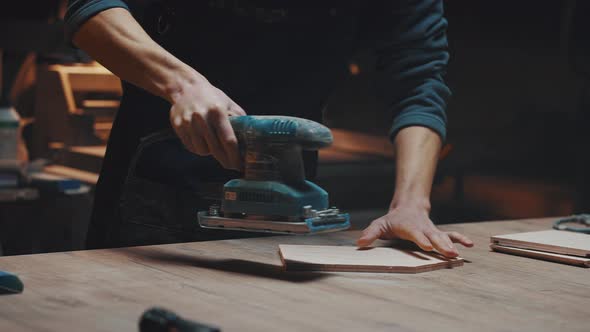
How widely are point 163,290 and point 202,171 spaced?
0.55 m

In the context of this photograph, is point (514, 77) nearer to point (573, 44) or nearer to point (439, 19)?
point (573, 44)

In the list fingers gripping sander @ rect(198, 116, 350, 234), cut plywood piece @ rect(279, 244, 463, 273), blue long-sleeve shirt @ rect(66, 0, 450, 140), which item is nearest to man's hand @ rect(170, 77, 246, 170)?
fingers gripping sander @ rect(198, 116, 350, 234)

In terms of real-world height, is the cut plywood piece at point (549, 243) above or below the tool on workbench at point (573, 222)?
below

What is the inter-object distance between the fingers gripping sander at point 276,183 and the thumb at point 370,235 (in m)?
0.18

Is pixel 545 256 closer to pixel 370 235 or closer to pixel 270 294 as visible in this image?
pixel 370 235

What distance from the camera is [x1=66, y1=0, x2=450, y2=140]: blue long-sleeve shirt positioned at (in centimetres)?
176

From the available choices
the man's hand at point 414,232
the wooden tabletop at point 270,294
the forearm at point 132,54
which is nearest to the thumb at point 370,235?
the man's hand at point 414,232

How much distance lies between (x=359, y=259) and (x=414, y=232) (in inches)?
7.3

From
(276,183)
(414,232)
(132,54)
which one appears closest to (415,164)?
(414,232)

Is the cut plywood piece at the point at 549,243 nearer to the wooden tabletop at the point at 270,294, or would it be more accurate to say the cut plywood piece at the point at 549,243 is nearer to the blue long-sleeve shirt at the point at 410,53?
the wooden tabletop at the point at 270,294

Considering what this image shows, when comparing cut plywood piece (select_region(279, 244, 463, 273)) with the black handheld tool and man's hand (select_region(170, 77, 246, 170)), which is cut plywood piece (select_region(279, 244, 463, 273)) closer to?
man's hand (select_region(170, 77, 246, 170))

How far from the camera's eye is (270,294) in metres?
1.12

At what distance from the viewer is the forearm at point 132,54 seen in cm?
132

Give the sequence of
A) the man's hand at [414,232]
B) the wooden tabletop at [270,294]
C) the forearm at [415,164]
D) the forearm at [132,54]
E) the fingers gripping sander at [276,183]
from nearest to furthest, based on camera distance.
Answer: the wooden tabletop at [270,294], the fingers gripping sander at [276,183], the forearm at [132,54], the man's hand at [414,232], the forearm at [415,164]
